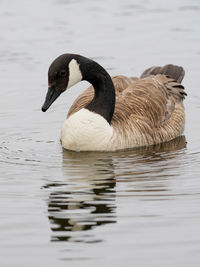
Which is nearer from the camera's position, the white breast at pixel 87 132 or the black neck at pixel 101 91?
the white breast at pixel 87 132

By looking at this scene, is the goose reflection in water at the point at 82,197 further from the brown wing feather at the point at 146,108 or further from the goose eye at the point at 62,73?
the goose eye at the point at 62,73

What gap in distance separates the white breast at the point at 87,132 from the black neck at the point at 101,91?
164 mm

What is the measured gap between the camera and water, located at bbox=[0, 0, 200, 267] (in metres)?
8.87

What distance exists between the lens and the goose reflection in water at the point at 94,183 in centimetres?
955

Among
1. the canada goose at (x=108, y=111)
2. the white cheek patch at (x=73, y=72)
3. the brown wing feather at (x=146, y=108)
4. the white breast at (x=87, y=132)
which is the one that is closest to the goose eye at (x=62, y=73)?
the canada goose at (x=108, y=111)

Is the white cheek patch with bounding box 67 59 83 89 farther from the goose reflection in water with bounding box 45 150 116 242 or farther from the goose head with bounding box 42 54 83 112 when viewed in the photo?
the goose reflection in water with bounding box 45 150 116 242

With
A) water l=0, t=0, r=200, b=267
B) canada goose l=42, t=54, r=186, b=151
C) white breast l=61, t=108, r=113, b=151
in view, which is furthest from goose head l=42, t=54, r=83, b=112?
water l=0, t=0, r=200, b=267

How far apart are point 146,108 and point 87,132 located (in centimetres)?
136

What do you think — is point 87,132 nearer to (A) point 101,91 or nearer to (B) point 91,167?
(A) point 101,91

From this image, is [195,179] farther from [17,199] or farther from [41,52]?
[41,52]

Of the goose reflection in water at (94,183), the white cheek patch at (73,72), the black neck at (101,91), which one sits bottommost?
the goose reflection in water at (94,183)

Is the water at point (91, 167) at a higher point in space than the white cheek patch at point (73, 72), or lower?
lower

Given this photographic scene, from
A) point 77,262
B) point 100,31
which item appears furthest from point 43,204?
point 100,31

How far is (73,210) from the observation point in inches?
396
